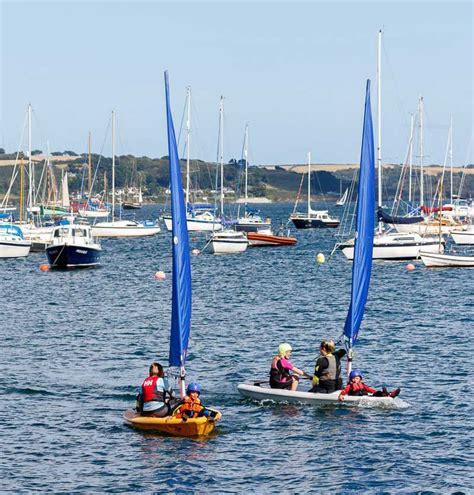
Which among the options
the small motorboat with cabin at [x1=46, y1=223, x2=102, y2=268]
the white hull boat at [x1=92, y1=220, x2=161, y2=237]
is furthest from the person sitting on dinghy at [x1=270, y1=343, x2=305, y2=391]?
the white hull boat at [x1=92, y1=220, x2=161, y2=237]

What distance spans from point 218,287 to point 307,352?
2778 cm

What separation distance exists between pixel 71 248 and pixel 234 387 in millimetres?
44908

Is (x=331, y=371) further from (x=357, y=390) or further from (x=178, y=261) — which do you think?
(x=178, y=261)

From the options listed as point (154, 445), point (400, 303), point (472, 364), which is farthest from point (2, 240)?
point (154, 445)

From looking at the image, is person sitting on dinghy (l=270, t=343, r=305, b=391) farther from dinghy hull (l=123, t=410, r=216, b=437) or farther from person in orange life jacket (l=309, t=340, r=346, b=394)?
dinghy hull (l=123, t=410, r=216, b=437)

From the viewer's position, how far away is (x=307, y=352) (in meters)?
42.6

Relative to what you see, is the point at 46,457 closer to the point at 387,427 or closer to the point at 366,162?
the point at 387,427

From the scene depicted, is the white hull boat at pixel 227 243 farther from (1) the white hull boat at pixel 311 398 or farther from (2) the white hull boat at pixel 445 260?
(1) the white hull boat at pixel 311 398

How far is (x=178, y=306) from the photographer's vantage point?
95.2 ft

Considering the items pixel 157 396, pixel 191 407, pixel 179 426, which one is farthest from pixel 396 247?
pixel 179 426

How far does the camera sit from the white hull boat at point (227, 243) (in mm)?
98875

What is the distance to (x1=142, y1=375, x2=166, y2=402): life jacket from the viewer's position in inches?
1123

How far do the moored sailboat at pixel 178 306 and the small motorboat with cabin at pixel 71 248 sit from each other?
49242mm

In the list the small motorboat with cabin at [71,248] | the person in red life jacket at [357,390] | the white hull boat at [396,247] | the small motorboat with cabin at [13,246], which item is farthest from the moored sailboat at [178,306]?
the small motorboat with cabin at [13,246]
